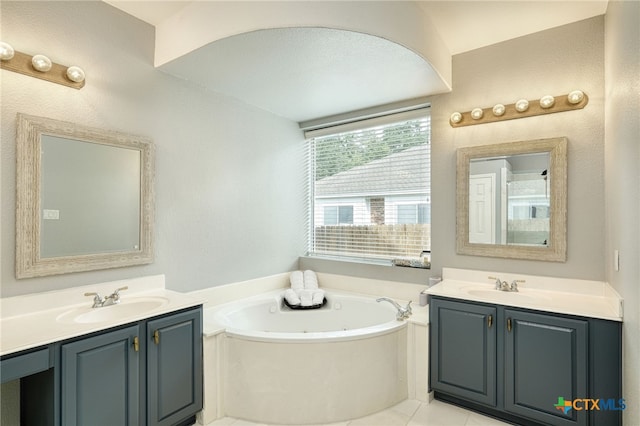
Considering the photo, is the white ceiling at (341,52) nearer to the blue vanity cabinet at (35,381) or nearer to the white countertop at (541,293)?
the white countertop at (541,293)

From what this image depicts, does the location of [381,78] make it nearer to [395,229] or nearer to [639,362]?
[395,229]

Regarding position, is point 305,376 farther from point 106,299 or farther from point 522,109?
point 522,109

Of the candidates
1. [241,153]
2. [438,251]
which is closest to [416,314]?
[438,251]

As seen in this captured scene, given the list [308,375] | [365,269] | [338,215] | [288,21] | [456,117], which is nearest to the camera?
[288,21]

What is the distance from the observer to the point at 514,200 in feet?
8.95

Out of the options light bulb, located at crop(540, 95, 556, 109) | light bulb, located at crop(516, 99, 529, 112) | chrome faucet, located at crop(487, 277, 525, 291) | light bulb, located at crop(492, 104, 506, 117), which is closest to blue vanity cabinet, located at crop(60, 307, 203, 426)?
chrome faucet, located at crop(487, 277, 525, 291)

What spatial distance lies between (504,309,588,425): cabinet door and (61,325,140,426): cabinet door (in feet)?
7.77

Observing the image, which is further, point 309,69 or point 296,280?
point 296,280

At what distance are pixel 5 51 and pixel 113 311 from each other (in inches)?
62.3

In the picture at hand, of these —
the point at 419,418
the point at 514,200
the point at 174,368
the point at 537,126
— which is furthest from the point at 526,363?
the point at 174,368

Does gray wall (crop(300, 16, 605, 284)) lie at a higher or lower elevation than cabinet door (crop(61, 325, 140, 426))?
higher

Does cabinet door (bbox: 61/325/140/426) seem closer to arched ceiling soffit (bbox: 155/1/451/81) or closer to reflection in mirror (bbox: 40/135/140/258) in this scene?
reflection in mirror (bbox: 40/135/140/258)

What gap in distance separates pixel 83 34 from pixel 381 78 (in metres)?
2.13

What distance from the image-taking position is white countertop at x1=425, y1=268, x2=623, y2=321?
2.10m
